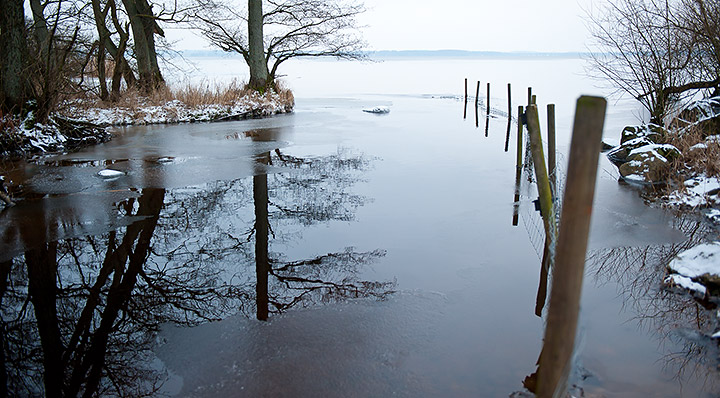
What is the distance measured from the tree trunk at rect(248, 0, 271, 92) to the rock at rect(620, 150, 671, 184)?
17.1 metres

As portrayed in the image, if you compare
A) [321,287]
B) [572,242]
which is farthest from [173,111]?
[572,242]

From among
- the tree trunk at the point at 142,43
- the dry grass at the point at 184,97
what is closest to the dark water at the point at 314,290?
the dry grass at the point at 184,97

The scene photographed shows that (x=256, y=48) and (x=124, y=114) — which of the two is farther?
(x=256, y=48)

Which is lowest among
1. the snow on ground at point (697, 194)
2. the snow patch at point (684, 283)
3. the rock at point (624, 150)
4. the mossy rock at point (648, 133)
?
the snow patch at point (684, 283)

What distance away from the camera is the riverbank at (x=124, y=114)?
531 inches

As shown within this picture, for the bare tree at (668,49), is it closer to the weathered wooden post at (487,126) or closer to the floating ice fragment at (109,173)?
the weathered wooden post at (487,126)

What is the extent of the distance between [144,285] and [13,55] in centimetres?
1108

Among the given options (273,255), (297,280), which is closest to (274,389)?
(297,280)

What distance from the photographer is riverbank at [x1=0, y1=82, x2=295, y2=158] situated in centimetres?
1349

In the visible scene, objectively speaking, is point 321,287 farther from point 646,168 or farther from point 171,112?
point 171,112

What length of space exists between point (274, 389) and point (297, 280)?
2.01 metres

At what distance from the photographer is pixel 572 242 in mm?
2240

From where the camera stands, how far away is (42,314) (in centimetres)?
499

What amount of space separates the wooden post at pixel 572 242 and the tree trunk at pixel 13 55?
1449cm
